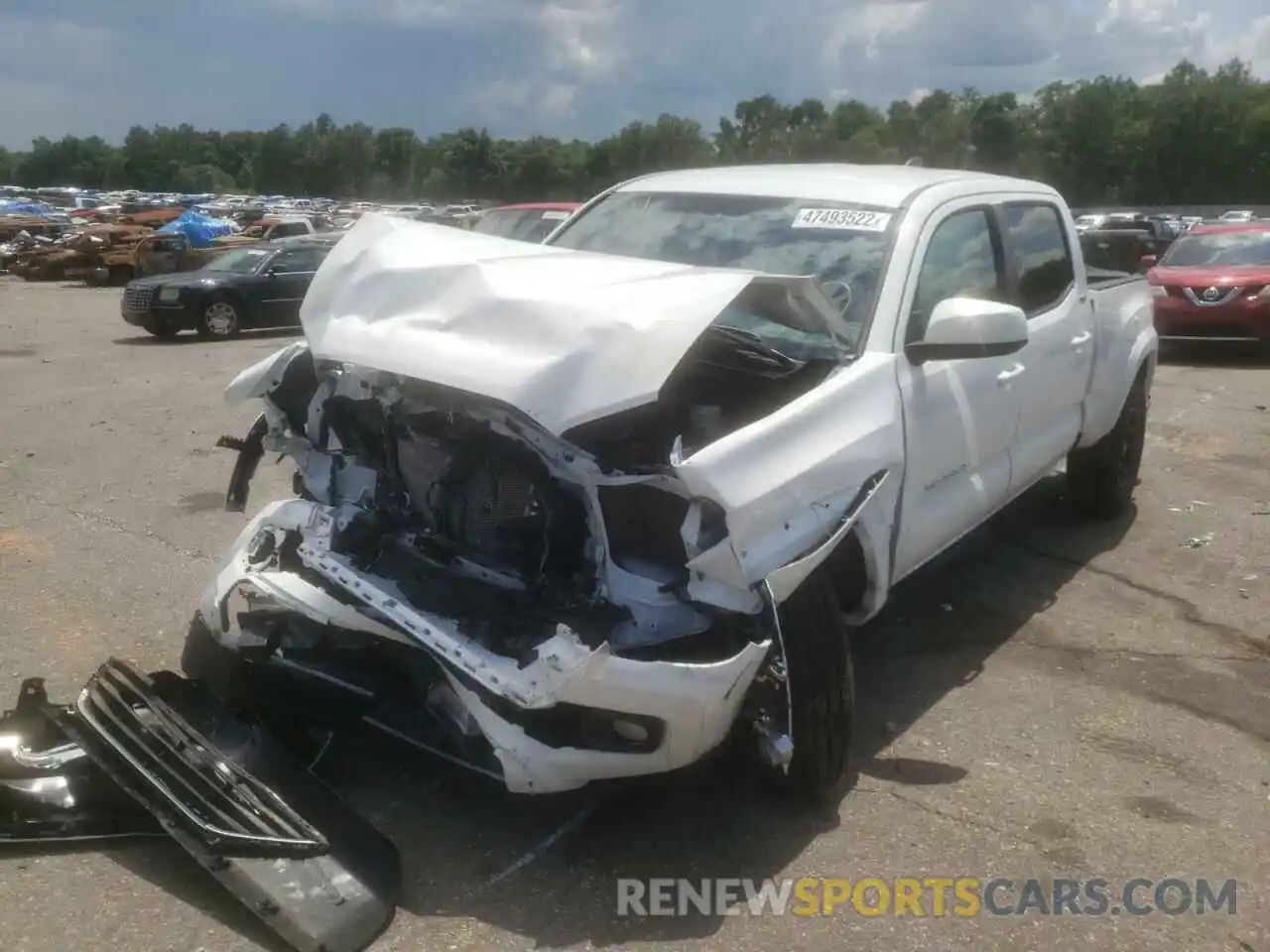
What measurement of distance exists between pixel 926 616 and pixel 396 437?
8.73 feet

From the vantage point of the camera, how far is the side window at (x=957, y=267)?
14.0 ft

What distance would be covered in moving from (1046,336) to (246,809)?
12.2ft

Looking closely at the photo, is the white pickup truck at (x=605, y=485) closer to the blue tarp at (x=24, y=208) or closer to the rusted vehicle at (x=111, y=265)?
the rusted vehicle at (x=111, y=265)

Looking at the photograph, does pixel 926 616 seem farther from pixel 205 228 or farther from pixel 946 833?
pixel 205 228

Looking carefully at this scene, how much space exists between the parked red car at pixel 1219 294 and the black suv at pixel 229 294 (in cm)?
1033

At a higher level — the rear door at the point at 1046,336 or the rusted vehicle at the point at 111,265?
the rear door at the point at 1046,336

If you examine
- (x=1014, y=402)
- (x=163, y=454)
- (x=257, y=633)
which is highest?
(x=1014, y=402)

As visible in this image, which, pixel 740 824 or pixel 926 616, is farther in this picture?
pixel 926 616

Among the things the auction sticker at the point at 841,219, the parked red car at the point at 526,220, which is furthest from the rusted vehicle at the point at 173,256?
the auction sticker at the point at 841,219

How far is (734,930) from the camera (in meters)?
3.08

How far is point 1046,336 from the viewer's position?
518cm

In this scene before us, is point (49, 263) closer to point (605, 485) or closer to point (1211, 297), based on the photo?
point (1211, 297)

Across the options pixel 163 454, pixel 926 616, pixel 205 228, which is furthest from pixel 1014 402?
pixel 205 228

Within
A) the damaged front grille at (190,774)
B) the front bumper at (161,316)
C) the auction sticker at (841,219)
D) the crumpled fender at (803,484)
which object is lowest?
the front bumper at (161,316)
